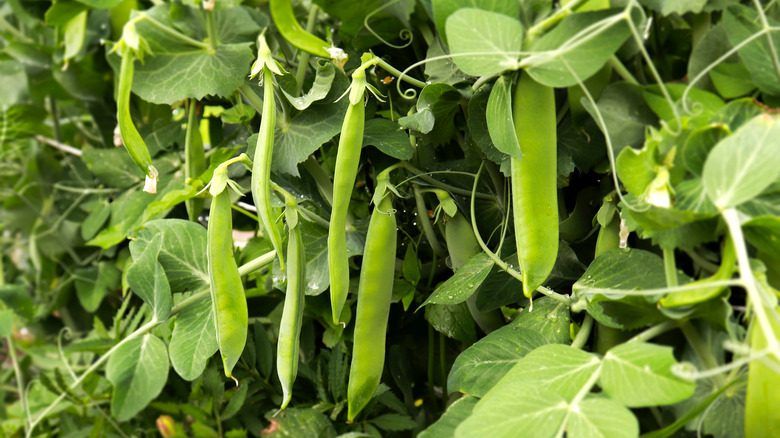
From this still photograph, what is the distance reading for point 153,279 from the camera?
531 millimetres

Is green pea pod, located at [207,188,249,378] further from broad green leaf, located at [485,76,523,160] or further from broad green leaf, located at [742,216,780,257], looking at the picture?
broad green leaf, located at [742,216,780,257]

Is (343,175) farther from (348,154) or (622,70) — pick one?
(622,70)

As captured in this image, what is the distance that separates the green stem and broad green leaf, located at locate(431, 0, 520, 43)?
0.23 meters

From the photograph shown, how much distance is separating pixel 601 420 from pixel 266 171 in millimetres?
291

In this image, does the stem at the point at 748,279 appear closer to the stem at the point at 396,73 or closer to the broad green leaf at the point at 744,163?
the broad green leaf at the point at 744,163

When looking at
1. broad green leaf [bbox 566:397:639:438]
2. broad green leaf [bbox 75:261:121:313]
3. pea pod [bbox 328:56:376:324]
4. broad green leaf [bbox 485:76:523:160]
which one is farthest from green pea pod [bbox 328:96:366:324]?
broad green leaf [bbox 75:261:121:313]

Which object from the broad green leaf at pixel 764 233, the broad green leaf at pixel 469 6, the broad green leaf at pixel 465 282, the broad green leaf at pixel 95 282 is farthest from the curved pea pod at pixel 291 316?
the broad green leaf at pixel 95 282

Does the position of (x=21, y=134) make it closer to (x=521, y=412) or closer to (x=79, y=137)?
(x=79, y=137)

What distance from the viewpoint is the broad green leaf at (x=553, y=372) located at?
34 cm

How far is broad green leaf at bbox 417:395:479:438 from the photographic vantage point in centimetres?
40

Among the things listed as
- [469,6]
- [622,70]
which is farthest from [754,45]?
[469,6]

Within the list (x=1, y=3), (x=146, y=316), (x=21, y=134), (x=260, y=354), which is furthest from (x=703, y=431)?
(x=1, y=3)

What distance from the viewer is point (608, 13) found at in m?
0.33

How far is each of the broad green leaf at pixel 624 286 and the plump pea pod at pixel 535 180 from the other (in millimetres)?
38
